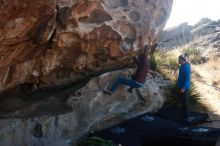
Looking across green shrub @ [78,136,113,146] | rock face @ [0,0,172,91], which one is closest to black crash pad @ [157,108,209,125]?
rock face @ [0,0,172,91]

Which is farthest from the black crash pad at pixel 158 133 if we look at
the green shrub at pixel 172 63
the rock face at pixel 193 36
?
the rock face at pixel 193 36

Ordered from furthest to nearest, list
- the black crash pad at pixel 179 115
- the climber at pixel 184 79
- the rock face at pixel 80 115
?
the black crash pad at pixel 179 115 → the climber at pixel 184 79 → the rock face at pixel 80 115

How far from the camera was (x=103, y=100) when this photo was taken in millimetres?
12047

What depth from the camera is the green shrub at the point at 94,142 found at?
9984 millimetres

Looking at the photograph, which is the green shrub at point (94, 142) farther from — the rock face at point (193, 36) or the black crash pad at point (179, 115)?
the rock face at point (193, 36)

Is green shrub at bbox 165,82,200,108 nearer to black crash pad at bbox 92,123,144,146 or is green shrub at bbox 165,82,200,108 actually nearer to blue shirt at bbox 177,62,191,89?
blue shirt at bbox 177,62,191,89

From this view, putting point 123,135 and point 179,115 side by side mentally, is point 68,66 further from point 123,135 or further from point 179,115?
point 179,115

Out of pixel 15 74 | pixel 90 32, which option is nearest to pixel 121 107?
pixel 90 32

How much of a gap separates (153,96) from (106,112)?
1908mm

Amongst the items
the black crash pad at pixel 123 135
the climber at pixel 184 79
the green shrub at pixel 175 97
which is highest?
the climber at pixel 184 79

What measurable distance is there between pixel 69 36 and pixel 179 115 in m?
4.00

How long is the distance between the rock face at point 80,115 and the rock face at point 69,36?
0.69m

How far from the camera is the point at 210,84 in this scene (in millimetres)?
17719

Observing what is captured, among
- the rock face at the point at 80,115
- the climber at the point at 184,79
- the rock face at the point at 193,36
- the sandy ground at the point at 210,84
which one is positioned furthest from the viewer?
the rock face at the point at 193,36
